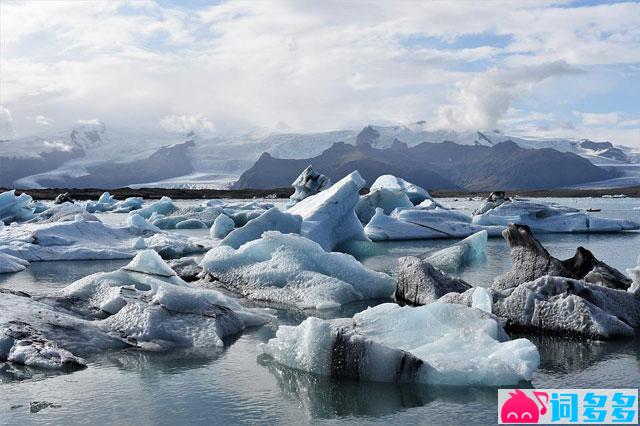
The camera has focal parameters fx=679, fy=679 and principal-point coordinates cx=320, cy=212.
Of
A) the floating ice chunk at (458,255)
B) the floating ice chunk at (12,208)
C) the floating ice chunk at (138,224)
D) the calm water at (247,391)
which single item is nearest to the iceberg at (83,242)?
the floating ice chunk at (138,224)

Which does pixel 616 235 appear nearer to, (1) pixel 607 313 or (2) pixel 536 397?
(1) pixel 607 313

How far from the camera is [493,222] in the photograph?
20297 millimetres

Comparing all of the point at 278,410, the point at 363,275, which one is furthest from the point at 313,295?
the point at 278,410

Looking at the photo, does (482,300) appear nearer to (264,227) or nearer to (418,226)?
(264,227)

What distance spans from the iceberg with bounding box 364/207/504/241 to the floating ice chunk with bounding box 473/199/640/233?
1.52 metres

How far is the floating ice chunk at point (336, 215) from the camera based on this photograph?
14.2m

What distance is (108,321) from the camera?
6.22 metres

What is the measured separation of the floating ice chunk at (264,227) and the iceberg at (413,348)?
628 cm

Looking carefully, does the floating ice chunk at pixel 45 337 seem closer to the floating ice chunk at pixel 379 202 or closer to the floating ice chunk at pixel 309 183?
the floating ice chunk at pixel 379 202

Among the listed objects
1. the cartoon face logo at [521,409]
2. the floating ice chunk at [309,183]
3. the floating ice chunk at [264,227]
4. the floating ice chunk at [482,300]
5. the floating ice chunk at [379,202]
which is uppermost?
the floating ice chunk at [309,183]

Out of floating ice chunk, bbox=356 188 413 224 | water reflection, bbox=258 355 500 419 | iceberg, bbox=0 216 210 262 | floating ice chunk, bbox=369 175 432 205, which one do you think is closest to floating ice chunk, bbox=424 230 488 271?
iceberg, bbox=0 216 210 262

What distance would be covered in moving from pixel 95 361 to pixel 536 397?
11.0 feet

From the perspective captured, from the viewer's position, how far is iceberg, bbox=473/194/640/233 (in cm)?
1997

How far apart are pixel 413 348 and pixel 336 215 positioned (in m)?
9.62
